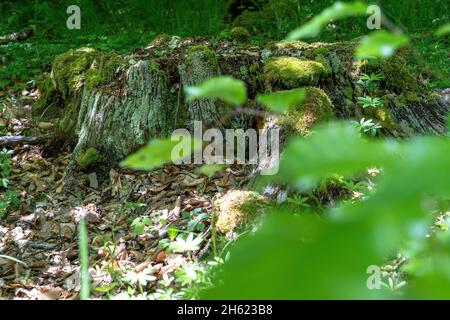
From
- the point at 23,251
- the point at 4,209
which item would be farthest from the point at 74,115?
the point at 23,251

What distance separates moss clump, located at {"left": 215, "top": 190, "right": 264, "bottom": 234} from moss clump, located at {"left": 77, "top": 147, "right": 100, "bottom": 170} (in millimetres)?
1215

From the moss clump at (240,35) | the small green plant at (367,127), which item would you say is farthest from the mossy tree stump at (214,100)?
the moss clump at (240,35)

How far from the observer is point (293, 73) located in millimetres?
3295

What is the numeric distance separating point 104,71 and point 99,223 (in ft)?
4.08

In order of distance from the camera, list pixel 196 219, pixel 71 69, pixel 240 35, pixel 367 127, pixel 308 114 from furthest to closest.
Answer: pixel 240 35
pixel 71 69
pixel 367 127
pixel 308 114
pixel 196 219

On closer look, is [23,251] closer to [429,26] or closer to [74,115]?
[74,115]

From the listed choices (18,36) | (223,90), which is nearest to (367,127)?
(223,90)

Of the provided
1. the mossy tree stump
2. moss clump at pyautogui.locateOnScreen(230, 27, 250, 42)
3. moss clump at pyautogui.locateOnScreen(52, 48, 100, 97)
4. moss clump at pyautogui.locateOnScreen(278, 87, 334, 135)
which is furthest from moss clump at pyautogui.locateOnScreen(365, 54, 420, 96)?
moss clump at pyautogui.locateOnScreen(52, 48, 100, 97)

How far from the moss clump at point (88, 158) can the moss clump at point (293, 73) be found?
4.19 feet

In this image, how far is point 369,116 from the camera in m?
3.32

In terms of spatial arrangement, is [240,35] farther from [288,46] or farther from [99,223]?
[99,223]

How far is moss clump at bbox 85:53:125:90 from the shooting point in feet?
12.1

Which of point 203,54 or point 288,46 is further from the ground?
point 288,46
